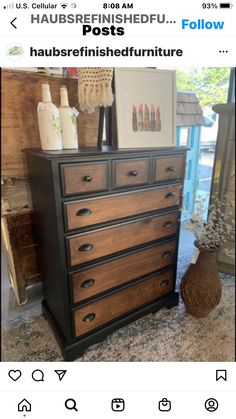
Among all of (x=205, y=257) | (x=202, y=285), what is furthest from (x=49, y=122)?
(x=202, y=285)

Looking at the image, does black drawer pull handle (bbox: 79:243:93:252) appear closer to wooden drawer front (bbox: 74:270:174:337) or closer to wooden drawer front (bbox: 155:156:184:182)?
wooden drawer front (bbox: 74:270:174:337)

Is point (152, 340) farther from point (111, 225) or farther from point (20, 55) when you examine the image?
point (20, 55)

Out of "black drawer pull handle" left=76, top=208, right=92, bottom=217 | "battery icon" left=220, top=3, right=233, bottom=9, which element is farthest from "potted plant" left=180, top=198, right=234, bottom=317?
A: "battery icon" left=220, top=3, right=233, bottom=9

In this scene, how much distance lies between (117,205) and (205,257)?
0.40m

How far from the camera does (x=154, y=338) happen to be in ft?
3.51

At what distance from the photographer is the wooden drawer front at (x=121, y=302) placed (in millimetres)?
1041

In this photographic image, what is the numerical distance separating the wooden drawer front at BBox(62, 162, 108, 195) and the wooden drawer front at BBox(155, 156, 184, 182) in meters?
0.26

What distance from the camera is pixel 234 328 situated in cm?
73

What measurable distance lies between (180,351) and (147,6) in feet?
3.66
